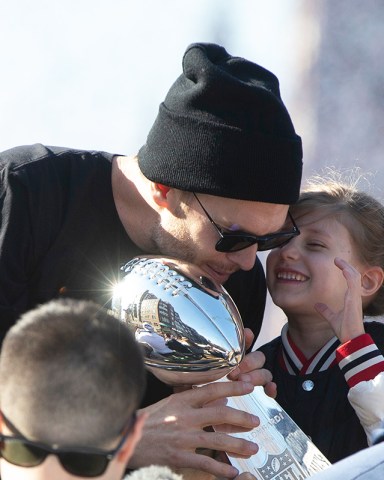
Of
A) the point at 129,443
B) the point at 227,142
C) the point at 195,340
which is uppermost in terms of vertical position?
the point at 227,142

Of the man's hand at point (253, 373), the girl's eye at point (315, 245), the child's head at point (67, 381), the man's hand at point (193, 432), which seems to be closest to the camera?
the child's head at point (67, 381)

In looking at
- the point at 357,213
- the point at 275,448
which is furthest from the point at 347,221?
the point at 275,448

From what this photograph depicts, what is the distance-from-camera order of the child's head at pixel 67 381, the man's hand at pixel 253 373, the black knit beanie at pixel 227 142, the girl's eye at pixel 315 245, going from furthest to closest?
the girl's eye at pixel 315 245, the black knit beanie at pixel 227 142, the man's hand at pixel 253 373, the child's head at pixel 67 381

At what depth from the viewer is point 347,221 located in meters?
2.03

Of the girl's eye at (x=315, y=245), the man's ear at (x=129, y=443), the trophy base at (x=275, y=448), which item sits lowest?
the trophy base at (x=275, y=448)

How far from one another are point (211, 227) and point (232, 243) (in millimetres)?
56

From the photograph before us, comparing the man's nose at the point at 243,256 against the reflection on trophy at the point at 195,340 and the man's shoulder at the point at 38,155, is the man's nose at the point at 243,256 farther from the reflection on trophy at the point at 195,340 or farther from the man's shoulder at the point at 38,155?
the man's shoulder at the point at 38,155

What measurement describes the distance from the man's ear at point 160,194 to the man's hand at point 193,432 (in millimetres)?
455

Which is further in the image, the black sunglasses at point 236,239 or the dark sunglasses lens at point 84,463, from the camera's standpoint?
the black sunglasses at point 236,239

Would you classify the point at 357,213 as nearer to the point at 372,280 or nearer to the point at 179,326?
the point at 372,280

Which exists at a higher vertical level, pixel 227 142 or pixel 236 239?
pixel 227 142

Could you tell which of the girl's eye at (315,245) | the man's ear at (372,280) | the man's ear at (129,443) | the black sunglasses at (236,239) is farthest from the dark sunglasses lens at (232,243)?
the man's ear at (129,443)

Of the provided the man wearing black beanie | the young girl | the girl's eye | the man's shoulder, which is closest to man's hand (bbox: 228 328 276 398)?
the man wearing black beanie

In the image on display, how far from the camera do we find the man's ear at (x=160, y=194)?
5.93 ft
